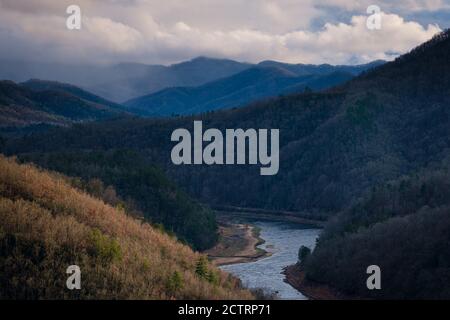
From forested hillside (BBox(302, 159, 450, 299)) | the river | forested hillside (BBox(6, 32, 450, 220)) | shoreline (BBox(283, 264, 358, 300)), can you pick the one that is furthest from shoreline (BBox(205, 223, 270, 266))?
forested hillside (BBox(6, 32, 450, 220))

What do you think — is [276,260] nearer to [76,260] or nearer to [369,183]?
[369,183]

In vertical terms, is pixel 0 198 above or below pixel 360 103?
below

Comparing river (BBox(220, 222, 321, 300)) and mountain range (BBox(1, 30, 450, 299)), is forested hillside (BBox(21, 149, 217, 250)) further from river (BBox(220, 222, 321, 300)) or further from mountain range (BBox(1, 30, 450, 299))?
river (BBox(220, 222, 321, 300))

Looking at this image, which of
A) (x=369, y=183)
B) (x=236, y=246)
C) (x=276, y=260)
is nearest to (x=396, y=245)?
(x=276, y=260)

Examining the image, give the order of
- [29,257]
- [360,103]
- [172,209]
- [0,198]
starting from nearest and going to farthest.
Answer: [29,257] → [0,198] → [172,209] → [360,103]

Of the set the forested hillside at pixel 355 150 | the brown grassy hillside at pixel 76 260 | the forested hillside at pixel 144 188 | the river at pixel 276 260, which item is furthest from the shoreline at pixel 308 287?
the forested hillside at pixel 355 150

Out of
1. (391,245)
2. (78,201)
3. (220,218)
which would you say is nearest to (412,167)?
(220,218)
